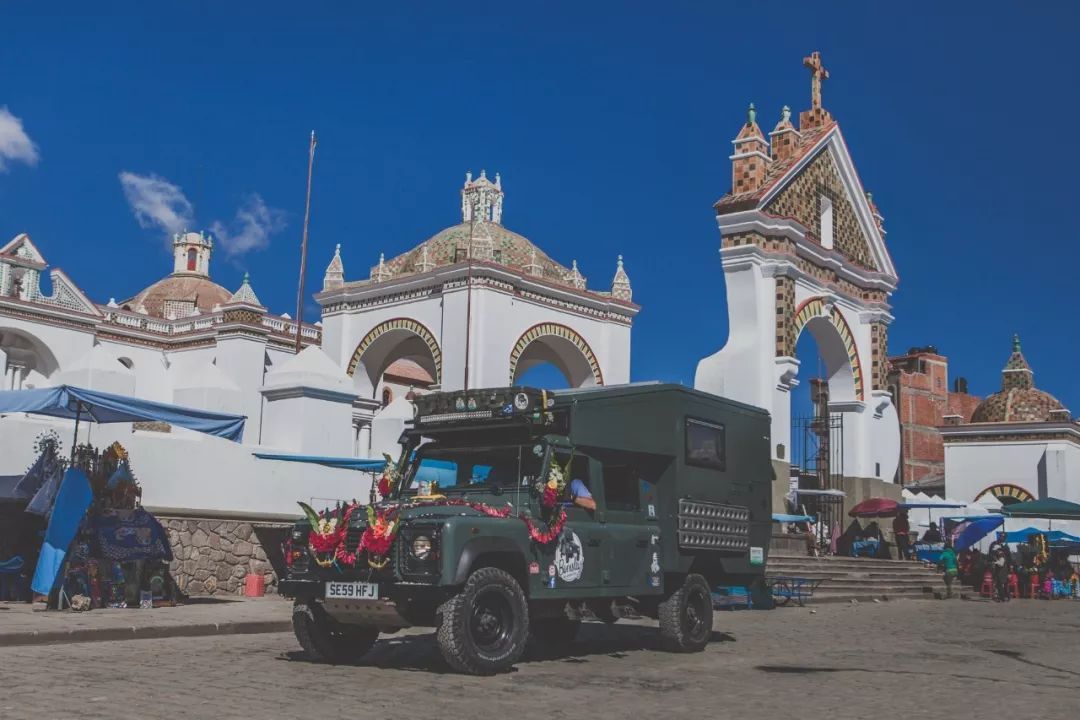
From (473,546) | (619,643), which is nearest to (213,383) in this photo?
(619,643)

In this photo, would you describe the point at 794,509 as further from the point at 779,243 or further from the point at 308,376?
the point at 308,376

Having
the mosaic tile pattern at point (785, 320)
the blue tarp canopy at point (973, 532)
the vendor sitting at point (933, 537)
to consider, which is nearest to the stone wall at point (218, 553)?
the mosaic tile pattern at point (785, 320)

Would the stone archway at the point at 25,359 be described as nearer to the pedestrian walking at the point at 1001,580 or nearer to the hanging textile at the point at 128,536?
the hanging textile at the point at 128,536

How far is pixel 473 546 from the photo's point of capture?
9070mm

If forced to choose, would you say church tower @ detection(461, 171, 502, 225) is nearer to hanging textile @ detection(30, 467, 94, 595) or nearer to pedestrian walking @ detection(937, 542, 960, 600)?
pedestrian walking @ detection(937, 542, 960, 600)

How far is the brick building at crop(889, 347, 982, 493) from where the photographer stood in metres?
56.3

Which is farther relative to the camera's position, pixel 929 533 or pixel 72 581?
pixel 929 533

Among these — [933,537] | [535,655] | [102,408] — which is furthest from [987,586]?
[102,408]

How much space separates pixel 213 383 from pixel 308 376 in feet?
15.1

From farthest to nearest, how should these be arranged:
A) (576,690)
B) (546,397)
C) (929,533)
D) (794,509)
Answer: (929,533) → (794,509) → (546,397) → (576,690)

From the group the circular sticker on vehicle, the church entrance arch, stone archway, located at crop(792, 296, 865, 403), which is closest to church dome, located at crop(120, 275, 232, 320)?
the church entrance arch

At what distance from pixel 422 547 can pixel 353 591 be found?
758mm

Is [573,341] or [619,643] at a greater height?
[573,341]

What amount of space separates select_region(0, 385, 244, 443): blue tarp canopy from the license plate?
19.0 ft
